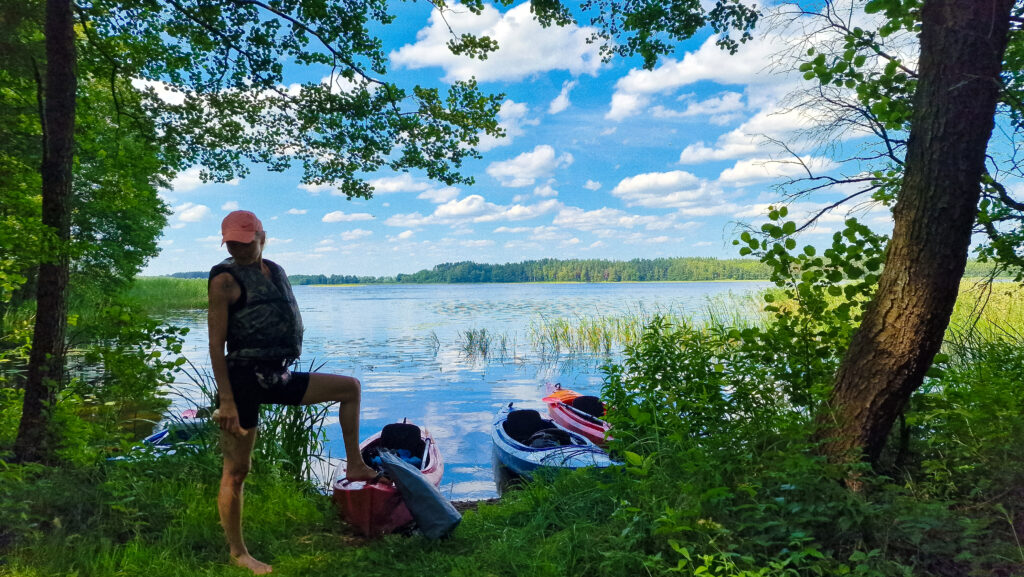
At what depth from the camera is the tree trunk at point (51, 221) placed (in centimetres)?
441

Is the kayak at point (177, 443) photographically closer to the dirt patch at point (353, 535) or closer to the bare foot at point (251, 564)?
the bare foot at point (251, 564)

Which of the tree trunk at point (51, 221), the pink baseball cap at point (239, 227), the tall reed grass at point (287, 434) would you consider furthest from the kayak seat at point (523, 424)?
the pink baseball cap at point (239, 227)

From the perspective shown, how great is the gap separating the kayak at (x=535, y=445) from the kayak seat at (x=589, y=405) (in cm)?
111

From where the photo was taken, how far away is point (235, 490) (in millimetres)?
3336

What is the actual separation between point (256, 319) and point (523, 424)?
19.8 ft

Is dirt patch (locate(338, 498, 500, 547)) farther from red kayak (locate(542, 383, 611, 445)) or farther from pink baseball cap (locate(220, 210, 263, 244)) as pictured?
red kayak (locate(542, 383, 611, 445))

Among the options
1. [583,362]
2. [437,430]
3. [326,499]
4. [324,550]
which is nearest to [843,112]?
[324,550]

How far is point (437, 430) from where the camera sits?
1182 cm

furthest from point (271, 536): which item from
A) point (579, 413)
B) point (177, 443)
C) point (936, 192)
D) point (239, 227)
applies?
point (579, 413)

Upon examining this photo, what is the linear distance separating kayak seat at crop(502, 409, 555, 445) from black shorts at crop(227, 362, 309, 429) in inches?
217

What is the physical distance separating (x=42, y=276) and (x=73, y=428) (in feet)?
4.46

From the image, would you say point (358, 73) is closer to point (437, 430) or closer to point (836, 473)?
point (836, 473)

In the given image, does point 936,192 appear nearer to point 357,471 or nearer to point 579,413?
point 357,471

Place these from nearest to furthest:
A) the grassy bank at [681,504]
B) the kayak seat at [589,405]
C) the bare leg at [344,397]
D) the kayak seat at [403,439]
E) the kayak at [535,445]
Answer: the grassy bank at [681,504] < the bare leg at [344,397] < the kayak at [535,445] < the kayak seat at [403,439] < the kayak seat at [589,405]
